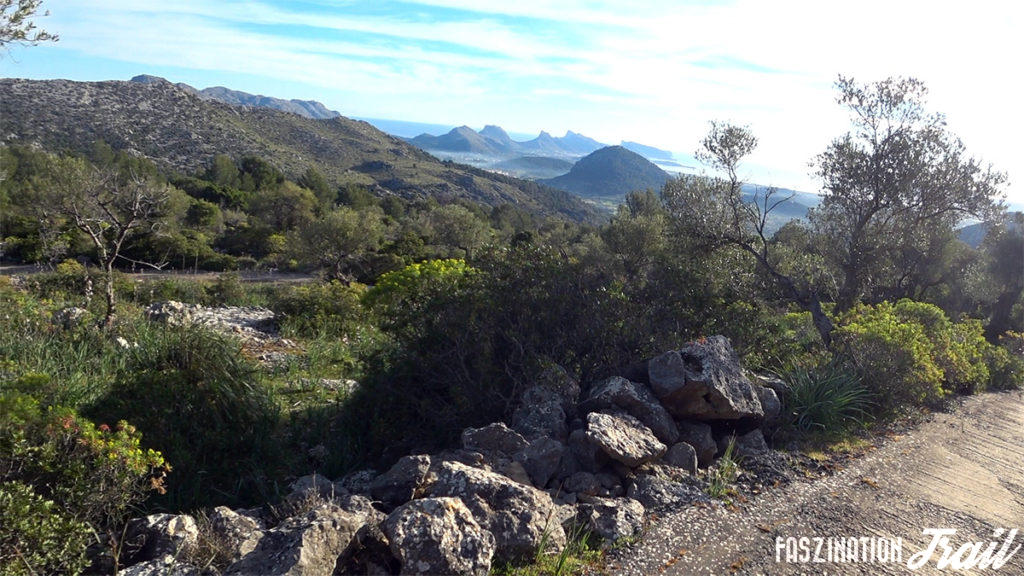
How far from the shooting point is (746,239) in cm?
1177

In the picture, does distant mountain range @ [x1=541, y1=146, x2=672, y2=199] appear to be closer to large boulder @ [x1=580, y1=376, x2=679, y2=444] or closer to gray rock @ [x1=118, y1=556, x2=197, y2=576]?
large boulder @ [x1=580, y1=376, x2=679, y2=444]

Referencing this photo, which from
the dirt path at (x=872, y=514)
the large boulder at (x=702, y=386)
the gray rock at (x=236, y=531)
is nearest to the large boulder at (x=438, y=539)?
the gray rock at (x=236, y=531)

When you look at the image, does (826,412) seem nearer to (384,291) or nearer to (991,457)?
(991,457)

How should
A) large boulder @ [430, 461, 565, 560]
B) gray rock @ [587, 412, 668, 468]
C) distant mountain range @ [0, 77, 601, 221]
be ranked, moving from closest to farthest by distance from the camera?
large boulder @ [430, 461, 565, 560], gray rock @ [587, 412, 668, 468], distant mountain range @ [0, 77, 601, 221]

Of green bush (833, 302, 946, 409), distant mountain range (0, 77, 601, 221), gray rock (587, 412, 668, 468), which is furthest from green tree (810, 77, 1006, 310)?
distant mountain range (0, 77, 601, 221)

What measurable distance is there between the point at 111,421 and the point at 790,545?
517 cm

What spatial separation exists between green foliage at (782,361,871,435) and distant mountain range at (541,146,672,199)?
5160 inches

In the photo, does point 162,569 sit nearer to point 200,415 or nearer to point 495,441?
point 200,415

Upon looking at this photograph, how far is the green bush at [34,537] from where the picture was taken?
310cm

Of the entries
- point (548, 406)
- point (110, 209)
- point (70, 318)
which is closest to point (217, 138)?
point (110, 209)

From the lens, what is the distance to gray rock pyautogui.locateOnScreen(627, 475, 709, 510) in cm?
463

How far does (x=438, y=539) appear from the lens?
11.2 ft

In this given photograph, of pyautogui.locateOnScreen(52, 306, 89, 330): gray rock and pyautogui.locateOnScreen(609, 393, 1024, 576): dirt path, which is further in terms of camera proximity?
pyautogui.locateOnScreen(52, 306, 89, 330): gray rock

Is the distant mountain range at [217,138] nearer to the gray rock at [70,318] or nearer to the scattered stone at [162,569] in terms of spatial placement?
the gray rock at [70,318]
